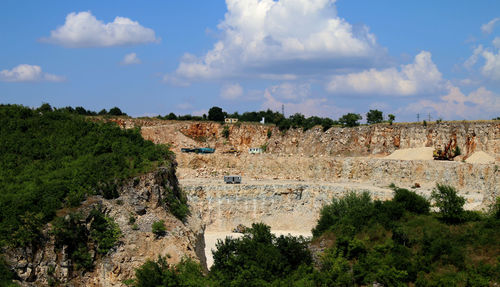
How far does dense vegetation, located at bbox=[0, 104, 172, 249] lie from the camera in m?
21.2

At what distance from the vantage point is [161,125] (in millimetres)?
92562

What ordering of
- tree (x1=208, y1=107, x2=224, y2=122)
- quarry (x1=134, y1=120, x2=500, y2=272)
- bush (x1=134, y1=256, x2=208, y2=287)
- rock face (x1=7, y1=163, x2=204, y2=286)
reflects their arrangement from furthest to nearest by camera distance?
tree (x1=208, y1=107, x2=224, y2=122)
quarry (x1=134, y1=120, x2=500, y2=272)
bush (x1=134, y1=256, x2=208, y2=287)
rock face (x1=7, y1=163, x2=204, y2=286)

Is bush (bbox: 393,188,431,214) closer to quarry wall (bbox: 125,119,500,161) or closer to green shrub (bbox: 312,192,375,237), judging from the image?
green shrub (bbox: 312,192,375,237)

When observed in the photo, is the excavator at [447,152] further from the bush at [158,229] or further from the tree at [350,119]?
the bush at [158,229]

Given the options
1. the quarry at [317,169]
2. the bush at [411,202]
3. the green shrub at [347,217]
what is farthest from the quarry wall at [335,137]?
the bush at [411,202]

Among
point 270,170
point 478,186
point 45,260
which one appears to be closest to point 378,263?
point 45,260

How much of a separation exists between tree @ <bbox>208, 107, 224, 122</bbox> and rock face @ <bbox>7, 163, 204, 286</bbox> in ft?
277

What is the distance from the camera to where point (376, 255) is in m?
27.2

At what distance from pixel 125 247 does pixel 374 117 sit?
7348cm

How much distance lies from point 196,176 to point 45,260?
180 feet

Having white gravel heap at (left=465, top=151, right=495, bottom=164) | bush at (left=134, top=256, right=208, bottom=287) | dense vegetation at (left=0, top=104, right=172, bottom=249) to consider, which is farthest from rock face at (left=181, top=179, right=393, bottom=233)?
bush at (left=134, top=256, right=208, bottom=287)

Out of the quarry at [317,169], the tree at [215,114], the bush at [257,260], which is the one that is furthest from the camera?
the tree at [215,114]

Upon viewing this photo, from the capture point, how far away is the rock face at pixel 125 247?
20.0 m

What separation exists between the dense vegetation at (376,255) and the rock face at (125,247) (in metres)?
0.85
